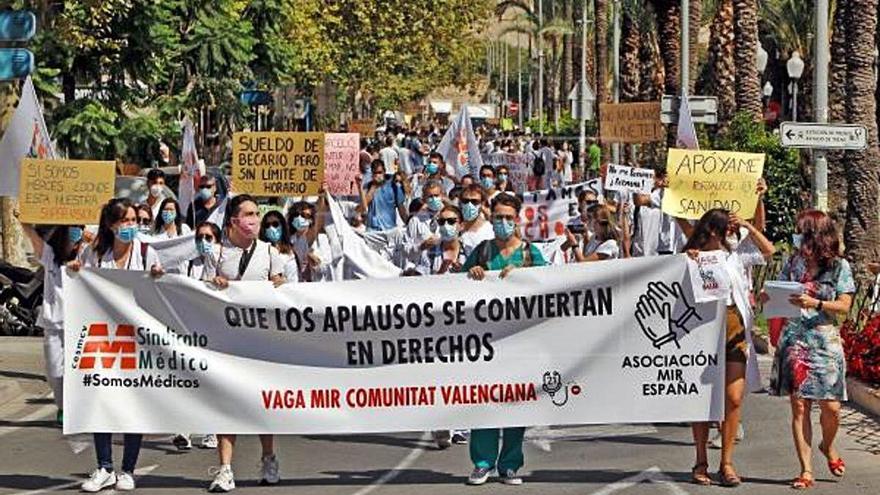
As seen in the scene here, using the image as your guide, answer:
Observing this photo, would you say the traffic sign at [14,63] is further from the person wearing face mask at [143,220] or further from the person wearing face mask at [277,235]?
the person wearing face mask at [277,235]

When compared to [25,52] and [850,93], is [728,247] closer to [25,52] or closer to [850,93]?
[25,52]

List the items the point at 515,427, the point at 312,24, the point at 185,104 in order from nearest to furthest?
the point at 515,427, the point at 185,104, the point at 312,24

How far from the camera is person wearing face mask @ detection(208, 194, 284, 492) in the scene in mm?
11125

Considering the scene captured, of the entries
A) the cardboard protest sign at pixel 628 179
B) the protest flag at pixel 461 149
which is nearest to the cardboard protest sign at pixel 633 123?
the protest flag at pixel 461 149

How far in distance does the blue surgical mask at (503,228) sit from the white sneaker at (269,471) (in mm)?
1890

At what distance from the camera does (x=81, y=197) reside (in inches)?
494

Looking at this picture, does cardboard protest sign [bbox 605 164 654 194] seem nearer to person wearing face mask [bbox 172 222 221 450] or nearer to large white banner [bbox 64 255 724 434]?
person wearing face mask [bbox 172 222 221 450]

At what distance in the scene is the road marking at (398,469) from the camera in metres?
11.3

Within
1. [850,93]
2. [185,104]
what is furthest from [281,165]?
[185,104]

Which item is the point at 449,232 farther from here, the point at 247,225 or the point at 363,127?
the point at 363,127

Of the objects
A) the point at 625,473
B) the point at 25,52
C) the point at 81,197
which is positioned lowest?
the point at 625,473

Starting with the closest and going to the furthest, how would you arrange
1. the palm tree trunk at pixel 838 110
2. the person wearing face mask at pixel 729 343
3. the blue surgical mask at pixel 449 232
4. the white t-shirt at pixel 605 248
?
the person wearing face mask at pixel 729 343
the blue surgical mask at pixel 449 232
the white t-shirt at pixel 605 248
the palm tree trunk at pixel 838 110

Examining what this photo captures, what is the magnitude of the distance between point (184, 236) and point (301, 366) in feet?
15.7

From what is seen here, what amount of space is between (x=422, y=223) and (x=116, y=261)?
6.93 m
